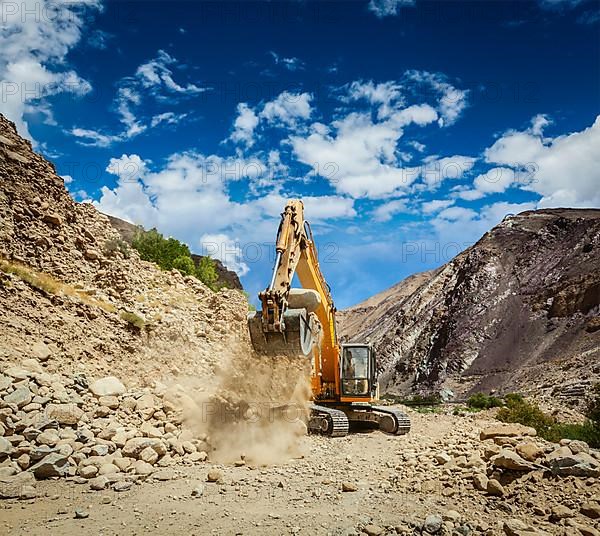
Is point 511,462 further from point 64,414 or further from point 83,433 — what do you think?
point 64,414

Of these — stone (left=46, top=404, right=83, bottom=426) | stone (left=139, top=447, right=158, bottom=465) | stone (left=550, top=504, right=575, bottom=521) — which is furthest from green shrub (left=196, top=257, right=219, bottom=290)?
stone (left=550, top=504, right=575, bottom=521)

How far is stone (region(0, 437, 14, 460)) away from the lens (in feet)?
27.0

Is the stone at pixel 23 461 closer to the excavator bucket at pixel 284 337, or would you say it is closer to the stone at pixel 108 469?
the stone at pixel 108 469

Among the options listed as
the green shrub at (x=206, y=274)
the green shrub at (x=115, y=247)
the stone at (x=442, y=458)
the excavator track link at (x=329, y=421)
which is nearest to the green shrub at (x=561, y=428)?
the stone at (x=442, y=458)

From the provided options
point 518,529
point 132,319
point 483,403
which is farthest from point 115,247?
point 483,403

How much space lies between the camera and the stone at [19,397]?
29.9 feet

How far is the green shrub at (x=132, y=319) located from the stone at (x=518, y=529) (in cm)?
1174

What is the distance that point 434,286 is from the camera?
59.2 m

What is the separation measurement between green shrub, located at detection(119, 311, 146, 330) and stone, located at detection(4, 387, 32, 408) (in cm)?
591

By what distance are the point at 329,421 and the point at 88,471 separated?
5.57m

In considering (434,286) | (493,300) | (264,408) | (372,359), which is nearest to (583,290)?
(493,300)

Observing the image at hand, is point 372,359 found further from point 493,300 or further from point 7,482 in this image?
point 493,300

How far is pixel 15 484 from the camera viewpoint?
7656 mm

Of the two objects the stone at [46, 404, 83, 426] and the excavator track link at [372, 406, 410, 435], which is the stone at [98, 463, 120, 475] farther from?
the excavator track link at [372, 406, 410, 435]
